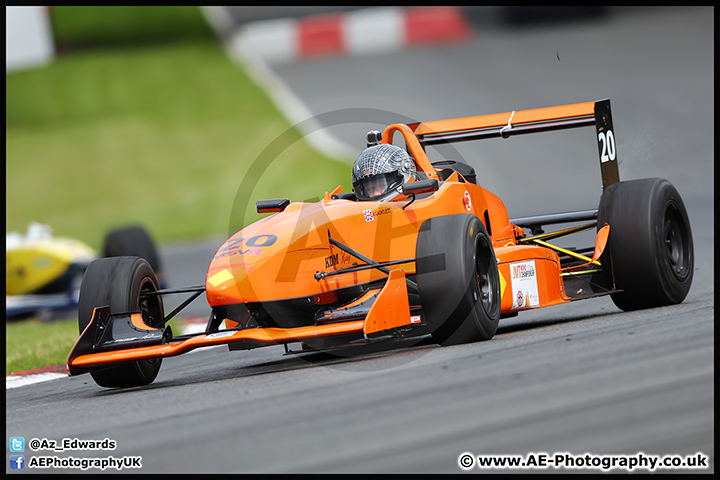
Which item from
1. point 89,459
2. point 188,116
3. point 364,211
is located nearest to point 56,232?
point 188,116

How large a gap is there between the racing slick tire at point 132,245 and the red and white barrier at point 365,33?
16.9 metres

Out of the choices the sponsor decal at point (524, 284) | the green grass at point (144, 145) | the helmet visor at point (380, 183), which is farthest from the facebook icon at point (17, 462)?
the green grass at point (144, 145)

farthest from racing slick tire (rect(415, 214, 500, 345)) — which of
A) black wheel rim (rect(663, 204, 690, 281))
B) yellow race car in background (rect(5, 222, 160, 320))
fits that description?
yellow race car in background (rect(5, 222, 160, 320))

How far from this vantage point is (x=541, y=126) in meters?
7.95

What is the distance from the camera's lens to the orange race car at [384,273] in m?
5.45

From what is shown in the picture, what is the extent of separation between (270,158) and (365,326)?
16.5m

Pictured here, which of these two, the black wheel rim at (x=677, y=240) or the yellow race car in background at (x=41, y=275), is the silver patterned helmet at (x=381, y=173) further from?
the yellow race car in background at (x=41, y=275)

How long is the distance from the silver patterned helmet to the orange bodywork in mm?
→ 120

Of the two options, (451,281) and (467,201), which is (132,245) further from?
(451,281)

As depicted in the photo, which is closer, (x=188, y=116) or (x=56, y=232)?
(x=56, y=232)

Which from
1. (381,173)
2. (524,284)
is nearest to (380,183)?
(381,173)
